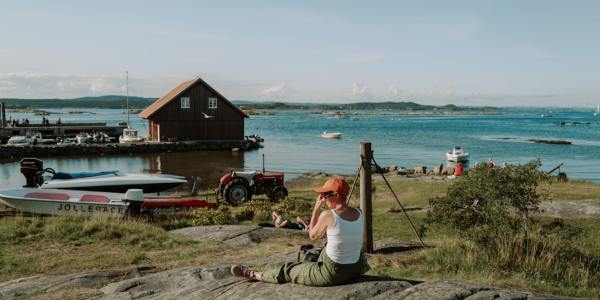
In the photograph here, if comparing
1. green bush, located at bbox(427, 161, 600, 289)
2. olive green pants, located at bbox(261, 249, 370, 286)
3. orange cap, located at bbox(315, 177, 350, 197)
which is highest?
orange cap, located at bbox(315, 177, 350, 197)

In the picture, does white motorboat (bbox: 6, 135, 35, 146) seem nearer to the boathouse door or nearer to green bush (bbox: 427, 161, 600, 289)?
the boathouse door

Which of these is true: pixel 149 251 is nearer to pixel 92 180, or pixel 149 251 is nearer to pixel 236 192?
pixel 236 192

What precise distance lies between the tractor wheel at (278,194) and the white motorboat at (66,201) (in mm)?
5681

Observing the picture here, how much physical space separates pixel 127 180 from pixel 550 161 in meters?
42.3

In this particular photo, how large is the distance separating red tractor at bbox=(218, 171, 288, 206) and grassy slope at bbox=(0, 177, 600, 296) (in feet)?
16.3

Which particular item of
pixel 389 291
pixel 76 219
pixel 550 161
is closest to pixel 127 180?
pixel 76 219

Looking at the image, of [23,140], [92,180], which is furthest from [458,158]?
[23,140]

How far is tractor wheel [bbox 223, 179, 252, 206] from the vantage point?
62.9ft

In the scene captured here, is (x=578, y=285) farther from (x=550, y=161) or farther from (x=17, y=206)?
(x=550, y=161)

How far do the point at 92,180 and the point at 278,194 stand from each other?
7.69m

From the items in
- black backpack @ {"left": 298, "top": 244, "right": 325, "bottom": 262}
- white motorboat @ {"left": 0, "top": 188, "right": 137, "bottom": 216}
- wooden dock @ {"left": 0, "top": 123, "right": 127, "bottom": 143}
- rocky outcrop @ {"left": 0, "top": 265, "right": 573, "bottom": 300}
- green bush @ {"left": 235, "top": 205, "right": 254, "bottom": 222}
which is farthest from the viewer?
wooden dock @ {"left": 0, "top": 123, "right": 127, "bottom": 143}

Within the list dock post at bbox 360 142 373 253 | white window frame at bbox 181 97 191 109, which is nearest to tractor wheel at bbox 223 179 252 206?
dock post at bbox 360 142 373 253

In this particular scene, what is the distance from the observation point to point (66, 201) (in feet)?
52.2

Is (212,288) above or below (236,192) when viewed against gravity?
above
